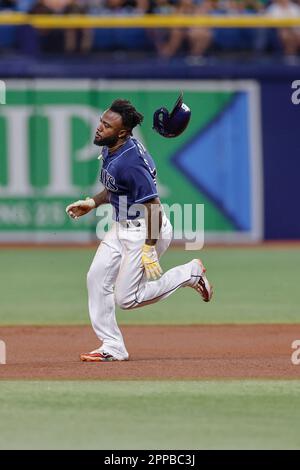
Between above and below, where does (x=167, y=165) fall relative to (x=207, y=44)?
below

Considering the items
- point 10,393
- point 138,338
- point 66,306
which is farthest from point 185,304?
point 10,393

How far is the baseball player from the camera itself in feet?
28.9

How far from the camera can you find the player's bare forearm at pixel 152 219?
884 cm

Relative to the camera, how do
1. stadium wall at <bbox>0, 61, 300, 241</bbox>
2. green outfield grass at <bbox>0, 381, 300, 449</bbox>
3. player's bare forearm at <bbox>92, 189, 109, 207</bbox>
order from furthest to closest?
stadium wall at <bbox>0, 61, 300, 241</bbox>
player's bare forearm at <bbox>92, 189, 109, 207</bbox>
green outfield grass at <bbox>0, 381, 300, 449</bbox>

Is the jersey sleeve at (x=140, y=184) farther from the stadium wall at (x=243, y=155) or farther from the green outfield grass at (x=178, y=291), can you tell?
the stadium wall at (x=243, y=155)

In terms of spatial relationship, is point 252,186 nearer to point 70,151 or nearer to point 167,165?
point 167,165

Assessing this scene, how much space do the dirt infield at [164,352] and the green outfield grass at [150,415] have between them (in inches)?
16.1

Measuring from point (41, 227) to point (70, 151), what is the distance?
138 cm

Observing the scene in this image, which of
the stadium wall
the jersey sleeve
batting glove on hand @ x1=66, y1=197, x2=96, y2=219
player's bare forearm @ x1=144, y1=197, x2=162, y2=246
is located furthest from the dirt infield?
the stadium wall

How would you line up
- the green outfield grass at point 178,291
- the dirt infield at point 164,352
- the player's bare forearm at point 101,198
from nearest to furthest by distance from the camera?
the dirt infield at point 164,352
the player's bare forearm at point 101,198
the green outfield grass at point 178,291

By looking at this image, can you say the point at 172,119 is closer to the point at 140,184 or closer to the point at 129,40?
the point at 140,184

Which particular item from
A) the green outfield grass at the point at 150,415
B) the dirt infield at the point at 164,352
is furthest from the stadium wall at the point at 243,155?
the green outfield grass at the point at 150,415

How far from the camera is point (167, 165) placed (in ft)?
67.2

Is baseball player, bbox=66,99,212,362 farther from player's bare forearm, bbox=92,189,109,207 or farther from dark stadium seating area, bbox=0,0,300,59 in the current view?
dark stadium seating area, bbox=0,0,300,59
